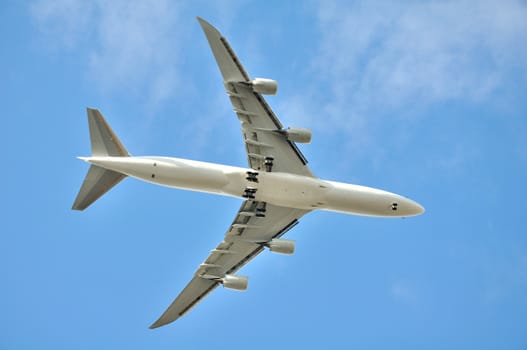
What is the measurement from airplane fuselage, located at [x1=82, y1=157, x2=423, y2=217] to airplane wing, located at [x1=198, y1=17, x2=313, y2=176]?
1097mm

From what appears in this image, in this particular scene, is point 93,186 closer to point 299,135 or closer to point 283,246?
point 283,246

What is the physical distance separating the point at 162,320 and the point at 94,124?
1693 cm

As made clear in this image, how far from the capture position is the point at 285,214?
63.8m

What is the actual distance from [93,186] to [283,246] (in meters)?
15.1

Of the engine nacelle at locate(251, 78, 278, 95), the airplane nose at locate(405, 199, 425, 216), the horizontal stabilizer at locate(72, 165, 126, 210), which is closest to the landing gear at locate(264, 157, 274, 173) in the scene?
the engine nacelle at locate(251, 78, 278, 95)

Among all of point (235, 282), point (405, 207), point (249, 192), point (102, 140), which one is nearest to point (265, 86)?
point (249, 192)

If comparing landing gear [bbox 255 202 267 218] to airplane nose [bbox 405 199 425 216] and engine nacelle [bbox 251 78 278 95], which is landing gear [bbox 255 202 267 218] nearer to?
engine nacelle [bbox 251 78 278 95]

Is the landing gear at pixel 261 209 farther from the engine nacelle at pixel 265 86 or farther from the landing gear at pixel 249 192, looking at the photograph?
the engine nacelle at pixel 265 86

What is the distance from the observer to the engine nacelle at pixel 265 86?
59.1 meters

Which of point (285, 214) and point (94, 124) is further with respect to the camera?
point (285, 214)

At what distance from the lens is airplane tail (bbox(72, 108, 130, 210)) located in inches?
2315

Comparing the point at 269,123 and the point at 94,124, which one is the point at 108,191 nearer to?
the point at 94,124

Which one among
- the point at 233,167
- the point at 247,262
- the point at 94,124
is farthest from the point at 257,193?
the point at 94,124

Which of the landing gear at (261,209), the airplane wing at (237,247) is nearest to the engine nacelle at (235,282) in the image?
the airplane wing at (237,247)
